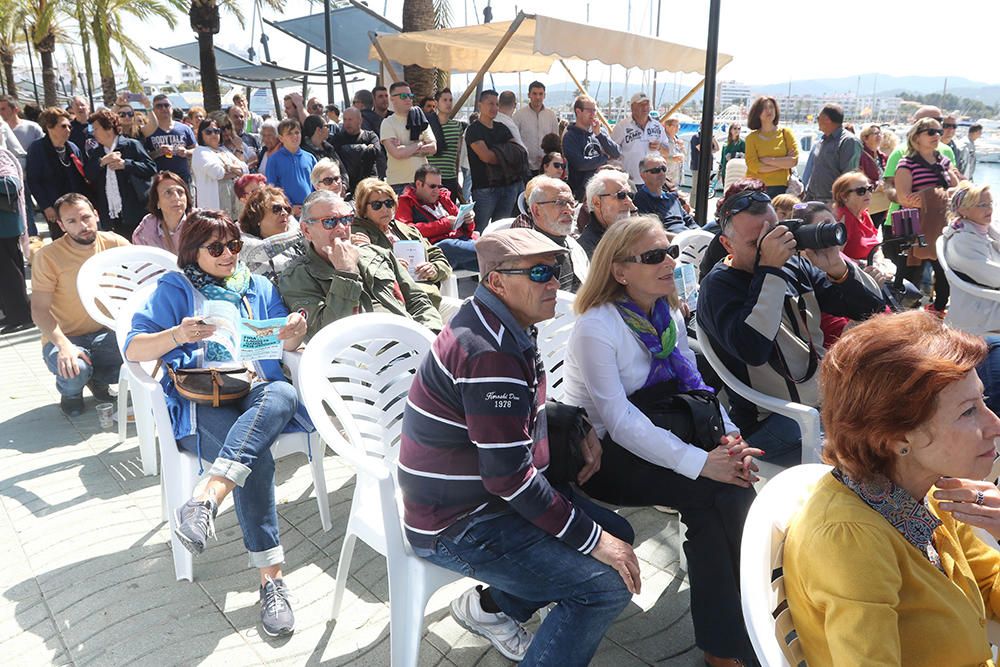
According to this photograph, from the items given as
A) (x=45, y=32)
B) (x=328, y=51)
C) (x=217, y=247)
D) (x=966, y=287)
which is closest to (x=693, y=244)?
(x=966, y=287)

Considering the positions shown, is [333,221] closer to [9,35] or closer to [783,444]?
[783,444]

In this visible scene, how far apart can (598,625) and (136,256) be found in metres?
3.22

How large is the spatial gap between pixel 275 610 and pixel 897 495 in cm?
195

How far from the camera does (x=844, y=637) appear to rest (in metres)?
1.22

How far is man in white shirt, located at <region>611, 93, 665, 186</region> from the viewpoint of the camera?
771 cm

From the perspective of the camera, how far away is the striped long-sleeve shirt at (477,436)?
1796 mm

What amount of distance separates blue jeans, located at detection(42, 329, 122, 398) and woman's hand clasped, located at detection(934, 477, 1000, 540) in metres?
4.08

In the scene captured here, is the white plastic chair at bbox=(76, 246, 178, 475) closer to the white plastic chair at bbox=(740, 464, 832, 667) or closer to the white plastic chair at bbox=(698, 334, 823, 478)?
the white plastic chair at bbox=(698, 334, 823, 478)

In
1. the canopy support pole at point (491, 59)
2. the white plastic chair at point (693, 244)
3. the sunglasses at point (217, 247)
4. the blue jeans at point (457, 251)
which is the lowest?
the blue jeans at point (457, 251)

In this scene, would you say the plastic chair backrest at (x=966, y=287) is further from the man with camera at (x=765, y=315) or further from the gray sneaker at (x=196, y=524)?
the gray sneaker at (x=196, y=524)

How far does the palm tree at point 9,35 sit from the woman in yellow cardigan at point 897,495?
94.7 feet

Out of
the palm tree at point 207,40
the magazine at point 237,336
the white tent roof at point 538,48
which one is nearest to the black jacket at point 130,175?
the white tent roof at point 538,48

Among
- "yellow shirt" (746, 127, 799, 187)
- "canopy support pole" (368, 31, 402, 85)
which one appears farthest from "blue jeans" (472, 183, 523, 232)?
"canopy support pole" (368, 31, 402, 85)

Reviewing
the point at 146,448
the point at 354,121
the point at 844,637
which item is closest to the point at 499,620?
the point at 844,637
